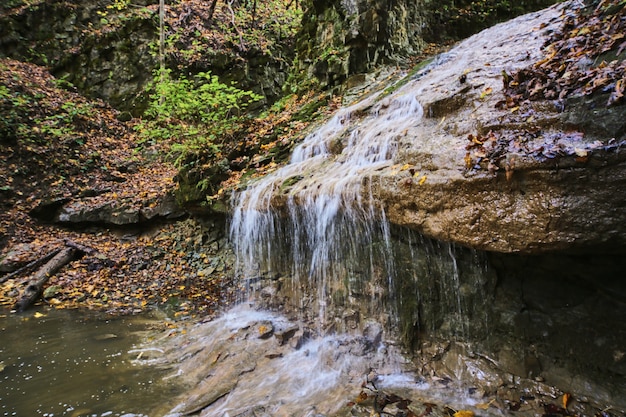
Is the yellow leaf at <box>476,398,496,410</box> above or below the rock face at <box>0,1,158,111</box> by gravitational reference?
below

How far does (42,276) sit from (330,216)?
688 centimetres

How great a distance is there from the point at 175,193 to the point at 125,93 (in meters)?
9.12

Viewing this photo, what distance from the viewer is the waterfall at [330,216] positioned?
431cm

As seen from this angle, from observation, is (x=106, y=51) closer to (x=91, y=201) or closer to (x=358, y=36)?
(x=91, y=201)

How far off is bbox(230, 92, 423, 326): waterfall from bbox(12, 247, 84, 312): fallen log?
4216mm

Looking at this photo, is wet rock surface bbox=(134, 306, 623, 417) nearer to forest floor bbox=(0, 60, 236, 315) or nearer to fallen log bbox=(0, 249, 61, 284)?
forest floor bbox=(0, 60, 236, 315)

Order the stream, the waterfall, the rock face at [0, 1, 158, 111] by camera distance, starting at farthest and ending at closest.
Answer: the rock face at [0, 1, 158, 111]
the waterfall
the stream

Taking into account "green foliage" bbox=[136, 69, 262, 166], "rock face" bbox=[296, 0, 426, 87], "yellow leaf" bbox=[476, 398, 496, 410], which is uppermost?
"rock face" bbox=[296, 0, 426, 87]

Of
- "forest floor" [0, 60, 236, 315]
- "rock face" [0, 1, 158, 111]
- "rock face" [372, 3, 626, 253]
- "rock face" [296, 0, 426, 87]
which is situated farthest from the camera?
"rock face" [0, 1, 158, 111]

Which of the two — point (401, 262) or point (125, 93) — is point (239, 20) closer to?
point (125, 93)

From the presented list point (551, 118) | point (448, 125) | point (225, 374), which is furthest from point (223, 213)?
point (551, 118)

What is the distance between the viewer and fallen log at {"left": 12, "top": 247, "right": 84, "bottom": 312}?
21.3 feet

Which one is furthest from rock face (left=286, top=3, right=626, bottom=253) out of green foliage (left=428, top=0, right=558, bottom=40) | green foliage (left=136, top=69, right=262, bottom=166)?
green foliage (left=428, top=0, right=558, bottom=40)

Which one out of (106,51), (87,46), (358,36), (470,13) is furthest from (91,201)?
(470,13)
